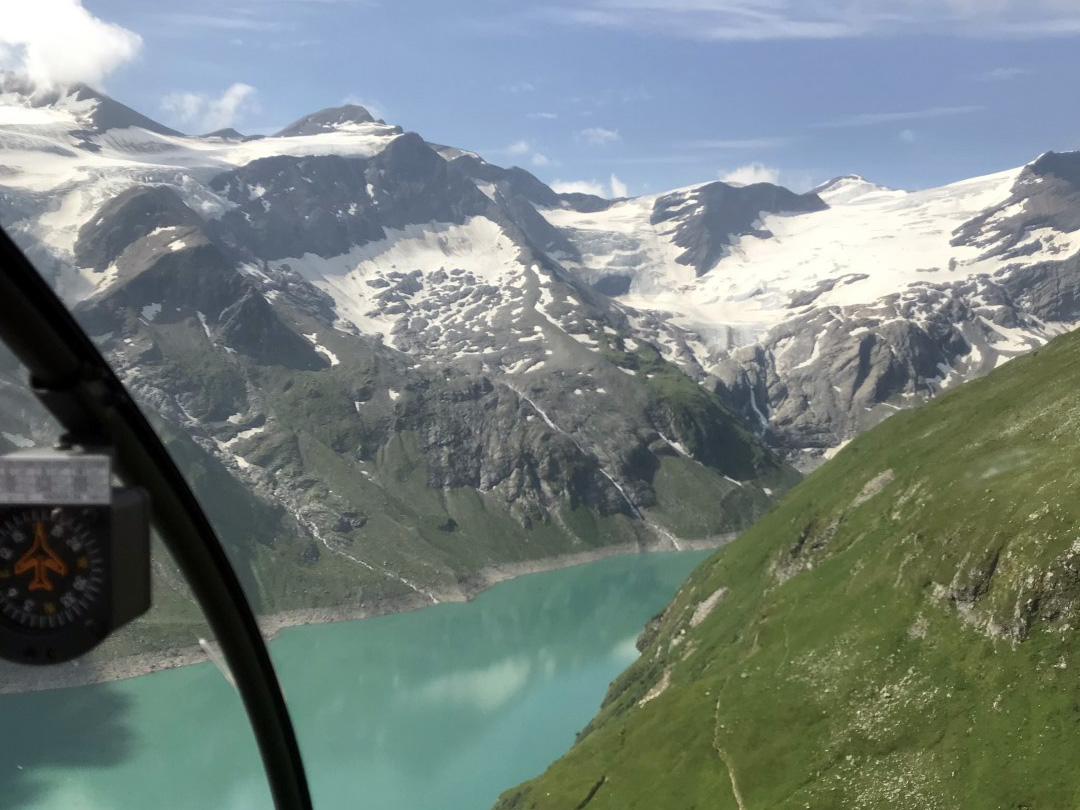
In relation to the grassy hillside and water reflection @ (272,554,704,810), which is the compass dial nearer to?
the grassy hillside

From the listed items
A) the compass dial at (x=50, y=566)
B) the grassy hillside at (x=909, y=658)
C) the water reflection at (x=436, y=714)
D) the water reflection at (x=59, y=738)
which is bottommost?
the water reflection at (x=436, y=714)

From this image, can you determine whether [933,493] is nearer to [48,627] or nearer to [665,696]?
[665,696]

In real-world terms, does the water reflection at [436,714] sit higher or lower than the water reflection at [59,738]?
lower

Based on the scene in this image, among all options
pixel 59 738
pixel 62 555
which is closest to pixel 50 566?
pixel 62 555

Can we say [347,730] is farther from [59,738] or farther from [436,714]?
[59,738]

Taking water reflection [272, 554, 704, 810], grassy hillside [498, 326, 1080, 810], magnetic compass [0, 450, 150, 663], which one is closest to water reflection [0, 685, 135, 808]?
water reflection [272, 554, 704, 810]

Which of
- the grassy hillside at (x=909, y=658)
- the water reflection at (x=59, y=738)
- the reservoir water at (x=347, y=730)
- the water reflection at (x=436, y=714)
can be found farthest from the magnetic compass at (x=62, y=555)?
the water reflection at (x=436, y=714)

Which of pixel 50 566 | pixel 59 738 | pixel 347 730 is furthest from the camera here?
pixel 347 730

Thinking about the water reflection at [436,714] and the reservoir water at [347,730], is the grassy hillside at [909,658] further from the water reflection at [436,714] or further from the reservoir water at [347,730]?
the water reflection at [436,714]
